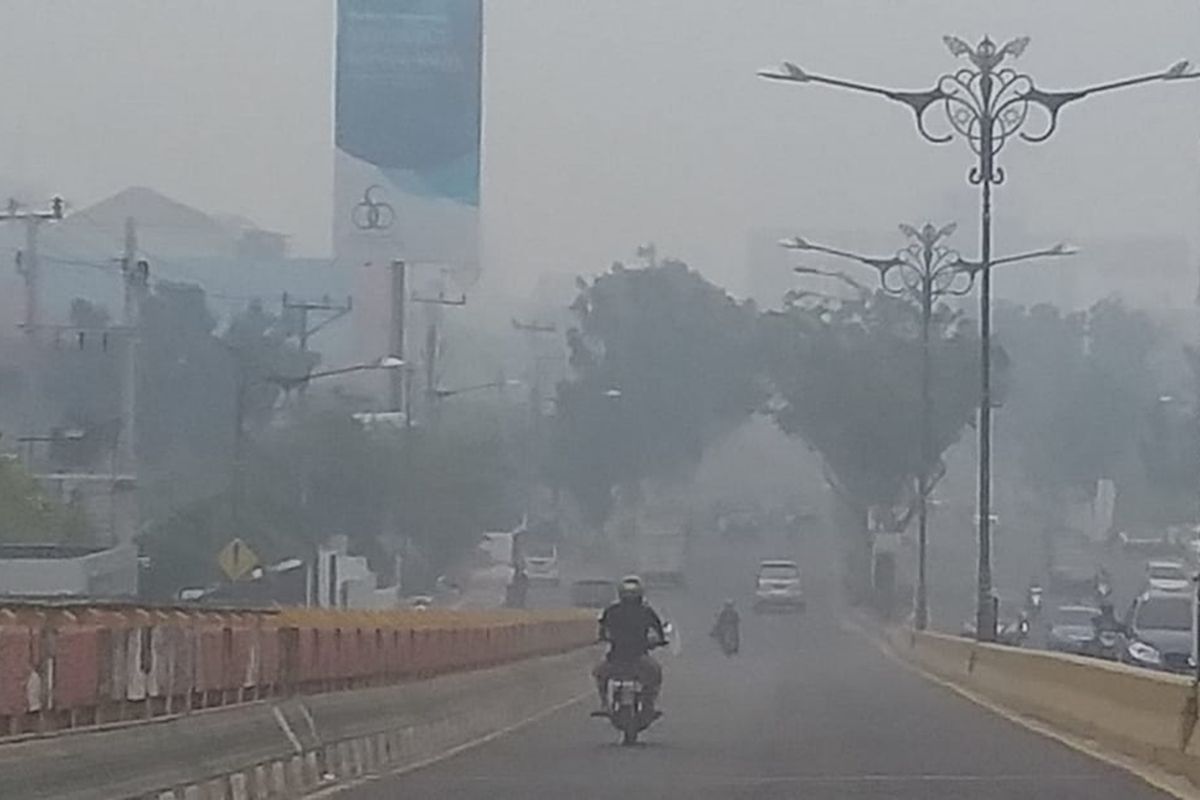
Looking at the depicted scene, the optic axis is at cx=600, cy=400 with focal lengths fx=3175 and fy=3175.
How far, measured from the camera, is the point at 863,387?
9162cm

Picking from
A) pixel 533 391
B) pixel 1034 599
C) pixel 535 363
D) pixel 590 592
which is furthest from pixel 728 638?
pixel 535 363

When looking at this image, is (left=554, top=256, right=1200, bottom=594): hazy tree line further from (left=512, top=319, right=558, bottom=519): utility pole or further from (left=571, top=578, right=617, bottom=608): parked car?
(left=571, top=578, right=617, bottom=608): parked car

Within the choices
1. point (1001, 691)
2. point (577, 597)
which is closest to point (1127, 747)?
point (1001, 691)

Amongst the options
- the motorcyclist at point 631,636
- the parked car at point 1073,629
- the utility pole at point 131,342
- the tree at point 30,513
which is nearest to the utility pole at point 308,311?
the utility pole at point 131,342

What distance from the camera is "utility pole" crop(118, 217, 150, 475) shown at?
6069 centimetres

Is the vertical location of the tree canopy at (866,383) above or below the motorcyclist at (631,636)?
above

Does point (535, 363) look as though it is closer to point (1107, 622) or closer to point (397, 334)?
point (397, 334)

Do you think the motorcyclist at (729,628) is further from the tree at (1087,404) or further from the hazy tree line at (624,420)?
the tree at (1087,404)

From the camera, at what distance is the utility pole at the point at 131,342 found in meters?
60.7

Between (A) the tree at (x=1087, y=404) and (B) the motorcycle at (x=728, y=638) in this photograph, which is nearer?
(B) the motorcycle at (x=728, y=638)

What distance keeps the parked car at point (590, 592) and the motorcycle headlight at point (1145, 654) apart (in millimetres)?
32681

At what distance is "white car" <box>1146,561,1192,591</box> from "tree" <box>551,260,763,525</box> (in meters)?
24.7

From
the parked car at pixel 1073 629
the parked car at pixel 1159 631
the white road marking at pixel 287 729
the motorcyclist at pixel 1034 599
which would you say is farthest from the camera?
the motorcyclist at pixel 1034 599

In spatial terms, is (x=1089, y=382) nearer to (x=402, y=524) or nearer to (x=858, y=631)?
(x=858, y=631)
